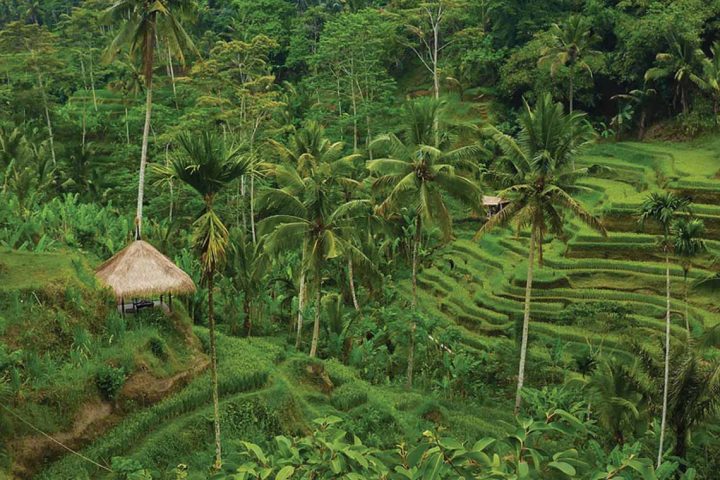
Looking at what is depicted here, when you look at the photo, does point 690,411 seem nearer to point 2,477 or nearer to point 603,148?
point 2,477

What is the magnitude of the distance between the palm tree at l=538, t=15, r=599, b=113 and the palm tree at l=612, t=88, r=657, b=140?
277 centimetres

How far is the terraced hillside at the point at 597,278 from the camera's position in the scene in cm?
2345

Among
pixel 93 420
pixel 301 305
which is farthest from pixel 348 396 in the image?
pixel 93 420

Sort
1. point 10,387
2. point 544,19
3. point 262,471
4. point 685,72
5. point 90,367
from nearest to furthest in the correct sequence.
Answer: point 262,471 < point 10,387 < point 90,367 < point 685,72 < point 544,19

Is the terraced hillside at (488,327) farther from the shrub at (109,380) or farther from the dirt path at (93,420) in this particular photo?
the shrub at (109,380)

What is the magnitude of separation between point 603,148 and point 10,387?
33.7 metres

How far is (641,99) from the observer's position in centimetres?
3850

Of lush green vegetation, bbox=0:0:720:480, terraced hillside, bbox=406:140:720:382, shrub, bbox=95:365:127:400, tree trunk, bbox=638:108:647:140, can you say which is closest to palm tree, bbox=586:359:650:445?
lush green vegetation, bbox=0:0:720:480

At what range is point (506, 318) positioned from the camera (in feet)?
84.6

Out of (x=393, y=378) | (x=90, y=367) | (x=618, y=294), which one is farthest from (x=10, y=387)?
(x=618, y=294)

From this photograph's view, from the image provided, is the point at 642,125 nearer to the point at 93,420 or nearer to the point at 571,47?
the point at 571,47

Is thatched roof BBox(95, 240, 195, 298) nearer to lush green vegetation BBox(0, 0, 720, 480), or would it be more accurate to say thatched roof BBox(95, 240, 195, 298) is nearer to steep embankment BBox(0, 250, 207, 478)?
steep embankment BBox(0, 250, 207, 478)

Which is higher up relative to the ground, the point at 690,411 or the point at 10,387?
the point at 10,387

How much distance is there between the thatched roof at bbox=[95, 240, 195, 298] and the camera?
15273 mm
